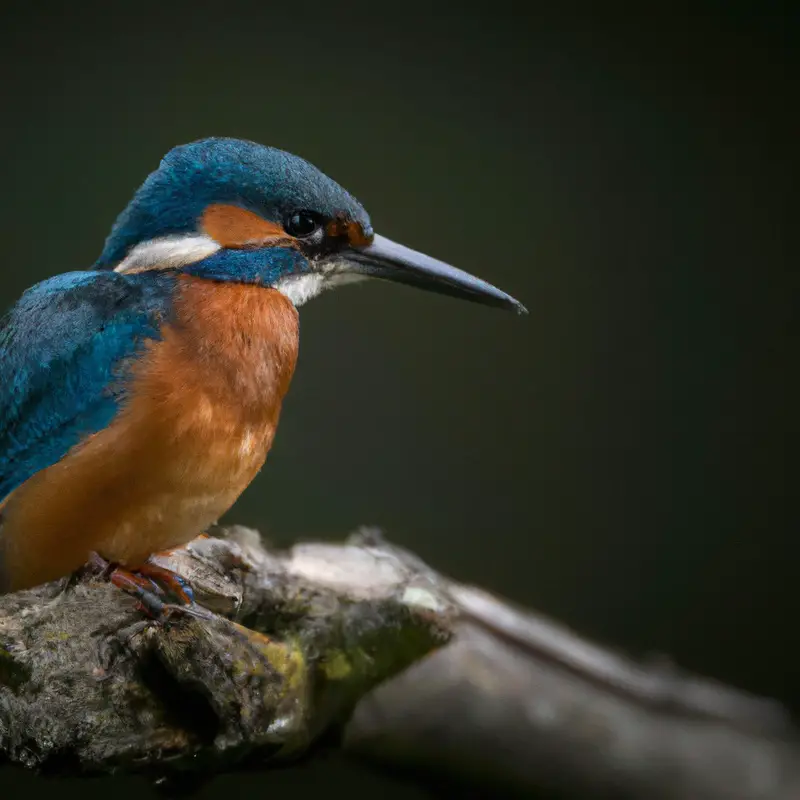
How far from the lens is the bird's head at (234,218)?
1.25m

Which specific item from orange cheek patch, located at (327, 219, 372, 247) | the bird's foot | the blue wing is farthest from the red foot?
orange cheek patch, located at (327, 219, 372, 247)

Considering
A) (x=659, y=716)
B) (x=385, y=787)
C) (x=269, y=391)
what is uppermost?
(x=269, y=391)

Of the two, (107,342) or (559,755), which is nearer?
(559,755)

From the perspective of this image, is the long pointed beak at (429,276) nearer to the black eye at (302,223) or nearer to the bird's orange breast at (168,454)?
the black eye at (302,223)

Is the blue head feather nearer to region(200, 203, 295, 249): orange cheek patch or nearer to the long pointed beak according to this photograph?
region(200, 203, 295, 249): orange cheek patch

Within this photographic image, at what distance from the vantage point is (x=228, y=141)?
1260mm

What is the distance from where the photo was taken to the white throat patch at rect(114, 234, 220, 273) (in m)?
1.26

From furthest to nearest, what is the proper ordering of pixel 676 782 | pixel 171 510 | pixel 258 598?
pixel 258 598 < pixel 171 510 < pixel 676 782

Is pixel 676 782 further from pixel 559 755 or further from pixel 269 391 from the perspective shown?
pixel 269 391

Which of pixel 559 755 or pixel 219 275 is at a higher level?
pixel 219 275

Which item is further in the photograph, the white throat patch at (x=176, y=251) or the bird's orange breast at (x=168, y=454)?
the white throat patch at (x=176, y=251)

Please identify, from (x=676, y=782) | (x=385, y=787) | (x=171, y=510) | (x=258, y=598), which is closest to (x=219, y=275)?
(x=171, y=510)

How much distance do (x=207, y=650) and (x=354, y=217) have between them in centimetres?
59

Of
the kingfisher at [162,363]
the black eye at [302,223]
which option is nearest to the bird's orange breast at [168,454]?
the kingfisher at [162,363]
